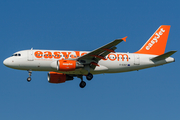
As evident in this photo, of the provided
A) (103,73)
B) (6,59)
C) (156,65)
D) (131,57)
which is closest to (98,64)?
(103,73)

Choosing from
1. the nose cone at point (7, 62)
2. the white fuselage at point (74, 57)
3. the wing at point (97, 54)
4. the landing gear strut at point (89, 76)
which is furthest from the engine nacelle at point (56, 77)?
the nose cone at point (7, 62)

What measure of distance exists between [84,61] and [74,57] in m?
1.75

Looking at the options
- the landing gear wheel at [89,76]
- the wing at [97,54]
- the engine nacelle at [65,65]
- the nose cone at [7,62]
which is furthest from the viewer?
the landing gear wheel at [89,76]

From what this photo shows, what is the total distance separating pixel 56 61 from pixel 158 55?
47.3ft

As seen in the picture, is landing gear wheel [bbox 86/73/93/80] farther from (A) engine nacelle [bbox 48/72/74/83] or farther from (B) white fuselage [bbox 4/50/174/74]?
(A) engine nacelle [bbox 48/72/74/83]

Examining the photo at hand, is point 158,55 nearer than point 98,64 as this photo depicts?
No

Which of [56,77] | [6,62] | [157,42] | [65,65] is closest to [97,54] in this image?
[65,65]

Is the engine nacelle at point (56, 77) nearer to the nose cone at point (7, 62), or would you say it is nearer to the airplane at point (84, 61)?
the airplane at point (84, 61)

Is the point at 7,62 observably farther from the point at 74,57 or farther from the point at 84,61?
the point at 84,61

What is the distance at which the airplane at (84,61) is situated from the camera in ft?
131

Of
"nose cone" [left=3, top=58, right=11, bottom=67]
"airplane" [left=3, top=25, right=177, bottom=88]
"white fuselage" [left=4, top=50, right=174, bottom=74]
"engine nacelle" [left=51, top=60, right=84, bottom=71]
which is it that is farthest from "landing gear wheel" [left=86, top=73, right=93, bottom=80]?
"nose cone" [left=3, top=58, right=11, bottom=67]

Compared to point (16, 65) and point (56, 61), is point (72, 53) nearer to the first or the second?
point (56, 61)

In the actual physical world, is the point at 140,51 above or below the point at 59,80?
above

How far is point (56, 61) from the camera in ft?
132
